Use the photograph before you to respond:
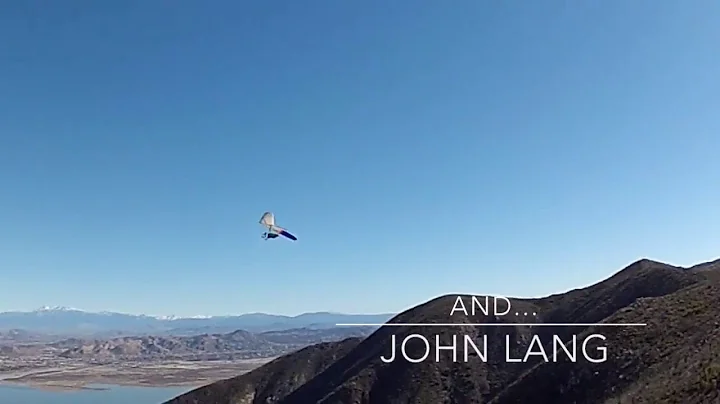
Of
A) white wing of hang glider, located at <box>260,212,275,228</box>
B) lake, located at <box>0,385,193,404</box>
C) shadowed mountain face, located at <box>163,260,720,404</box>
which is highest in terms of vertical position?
white wing of hang glider, located at <box>260,212,275,228</box>

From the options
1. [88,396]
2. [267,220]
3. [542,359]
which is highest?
[267,220]

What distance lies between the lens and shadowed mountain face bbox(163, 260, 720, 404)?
141ft

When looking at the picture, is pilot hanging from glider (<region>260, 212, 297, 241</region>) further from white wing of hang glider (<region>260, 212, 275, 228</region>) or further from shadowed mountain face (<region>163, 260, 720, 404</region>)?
shadowed mountain face (<region>163, 260, 720, 404</region>)

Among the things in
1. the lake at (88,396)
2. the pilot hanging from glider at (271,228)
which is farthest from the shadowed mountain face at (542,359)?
the lake at (88,396)

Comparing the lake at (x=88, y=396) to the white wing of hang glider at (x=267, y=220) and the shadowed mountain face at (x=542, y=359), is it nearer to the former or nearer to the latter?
the shadowed mountain face at (x=542, y=359)

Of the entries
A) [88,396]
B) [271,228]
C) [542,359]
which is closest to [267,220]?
[271,228]

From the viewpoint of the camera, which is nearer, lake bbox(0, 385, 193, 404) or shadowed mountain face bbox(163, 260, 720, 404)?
shadowed mountain face bbox(163, 260, 720, 404)

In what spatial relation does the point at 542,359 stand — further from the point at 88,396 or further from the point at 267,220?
the point at 88,396

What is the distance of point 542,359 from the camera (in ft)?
257

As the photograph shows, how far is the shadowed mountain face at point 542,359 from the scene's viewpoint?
42.9 meters

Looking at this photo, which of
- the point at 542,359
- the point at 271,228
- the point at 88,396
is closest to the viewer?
the point at 271,228

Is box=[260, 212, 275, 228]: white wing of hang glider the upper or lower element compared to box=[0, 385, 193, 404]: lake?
upper

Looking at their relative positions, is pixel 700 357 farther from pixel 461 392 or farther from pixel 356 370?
pixel 356 370

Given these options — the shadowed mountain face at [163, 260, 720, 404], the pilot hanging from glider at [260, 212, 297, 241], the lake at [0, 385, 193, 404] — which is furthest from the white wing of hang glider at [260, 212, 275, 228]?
the lake at [0, 385, 193, 404]
